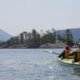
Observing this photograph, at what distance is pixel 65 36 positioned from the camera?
18088 centimetres

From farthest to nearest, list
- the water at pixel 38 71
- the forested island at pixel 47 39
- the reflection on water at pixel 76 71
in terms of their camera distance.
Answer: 1. the forested island at pixel 47 39
2. the reflection on water at pixel 76 71
3. the water at pixel 38 71

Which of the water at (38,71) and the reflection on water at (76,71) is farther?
the reflection on water at (76,71)

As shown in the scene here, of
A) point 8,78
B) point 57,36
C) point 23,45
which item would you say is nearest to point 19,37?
point 23,45

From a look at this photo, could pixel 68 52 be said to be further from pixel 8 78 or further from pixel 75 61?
pixel 8 78

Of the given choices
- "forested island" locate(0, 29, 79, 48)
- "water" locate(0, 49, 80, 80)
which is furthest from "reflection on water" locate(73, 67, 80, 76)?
"forested island" locate(0, 29, 79, 48)

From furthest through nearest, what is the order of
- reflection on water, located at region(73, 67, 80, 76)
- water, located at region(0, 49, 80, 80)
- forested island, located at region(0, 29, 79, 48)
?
forested island, located at region(0, 29, 79, 48)
reflection on water, located at region(73, 67, 80, 76)
water, located at region(0, 49, 80, 80)

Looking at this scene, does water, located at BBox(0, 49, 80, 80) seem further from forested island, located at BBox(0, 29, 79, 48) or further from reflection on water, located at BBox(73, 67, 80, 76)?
forested island, located at BBox(0, 29, 79, 48)

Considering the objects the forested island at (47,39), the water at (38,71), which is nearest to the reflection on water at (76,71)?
the water at (38,71)

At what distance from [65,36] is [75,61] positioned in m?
150

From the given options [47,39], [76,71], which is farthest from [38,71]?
[47,39]

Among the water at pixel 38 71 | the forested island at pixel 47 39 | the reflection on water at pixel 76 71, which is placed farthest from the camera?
the forested island at pixel 47 39

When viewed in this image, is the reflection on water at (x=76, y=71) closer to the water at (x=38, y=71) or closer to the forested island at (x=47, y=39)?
the water at (x=38, y=71)

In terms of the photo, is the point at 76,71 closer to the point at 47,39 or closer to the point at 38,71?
the point at 38,71

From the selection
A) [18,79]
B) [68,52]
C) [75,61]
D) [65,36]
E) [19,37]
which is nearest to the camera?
[18,79]
